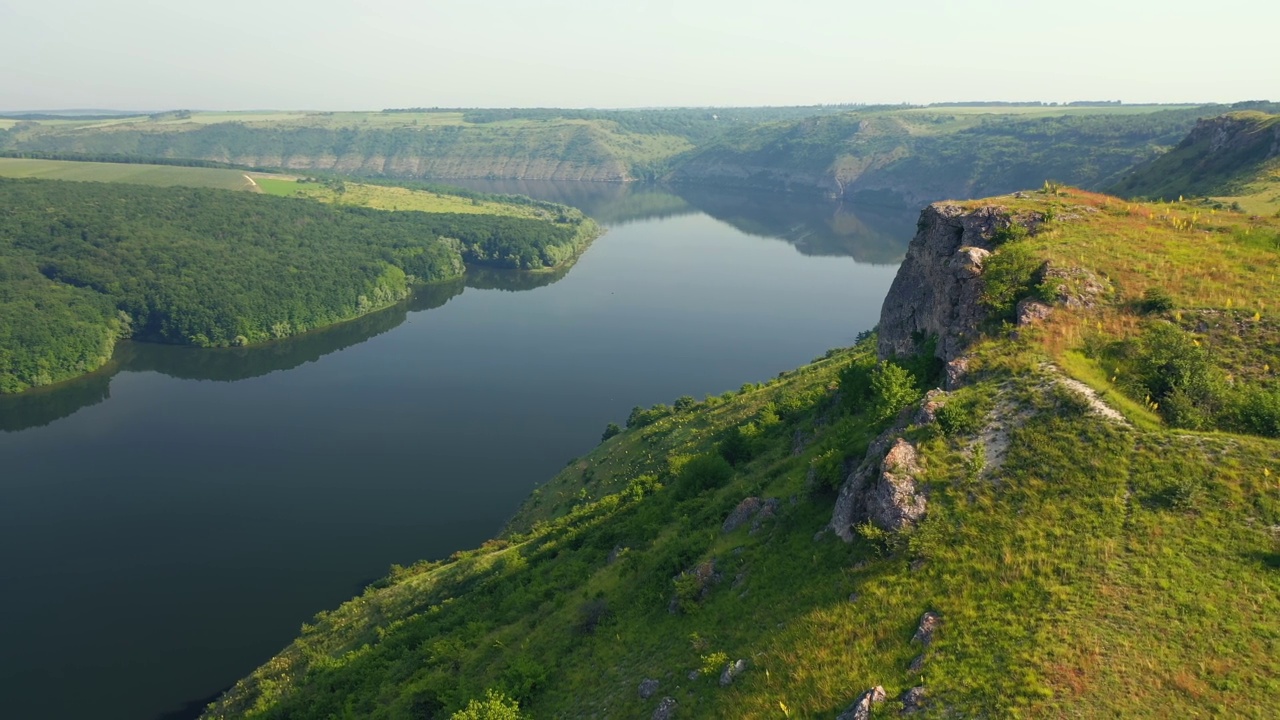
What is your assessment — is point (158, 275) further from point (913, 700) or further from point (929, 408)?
point (913, 700)

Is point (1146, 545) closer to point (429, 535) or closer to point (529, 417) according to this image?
point (429, 535)

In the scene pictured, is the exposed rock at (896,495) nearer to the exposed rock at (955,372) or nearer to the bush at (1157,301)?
the exposed rock at (955,372)

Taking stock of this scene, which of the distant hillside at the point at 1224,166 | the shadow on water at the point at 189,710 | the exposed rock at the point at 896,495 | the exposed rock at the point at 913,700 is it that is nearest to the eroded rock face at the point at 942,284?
the exposed rock at the point at 896,495

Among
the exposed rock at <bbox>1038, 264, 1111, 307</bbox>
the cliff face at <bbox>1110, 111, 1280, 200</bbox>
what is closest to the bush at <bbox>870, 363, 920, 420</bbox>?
the exposed rock at <bbox>1038, 264, 1111, 307</bbox>

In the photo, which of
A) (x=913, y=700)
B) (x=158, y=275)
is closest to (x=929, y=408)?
(x=913, y=700)

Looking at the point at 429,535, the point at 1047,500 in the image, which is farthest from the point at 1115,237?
the point at 429,535

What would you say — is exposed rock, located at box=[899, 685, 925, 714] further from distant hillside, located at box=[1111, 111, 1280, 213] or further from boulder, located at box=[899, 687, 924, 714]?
distant hillside, located at box=[1111, 111, 1280, 213]
